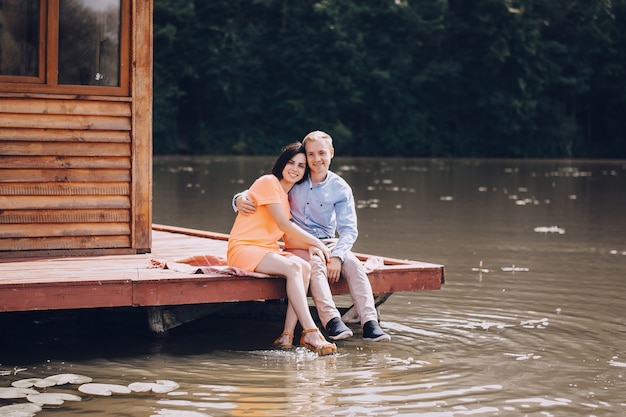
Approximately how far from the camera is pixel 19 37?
311 inches

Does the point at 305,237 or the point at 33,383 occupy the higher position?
the point at 305,237

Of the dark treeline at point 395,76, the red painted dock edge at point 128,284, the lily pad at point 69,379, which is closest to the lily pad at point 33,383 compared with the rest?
the lily pad at point 69,379

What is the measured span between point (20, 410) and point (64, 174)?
3071 mm

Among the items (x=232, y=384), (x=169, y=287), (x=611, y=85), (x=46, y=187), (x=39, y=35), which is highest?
(x=611, y=85)

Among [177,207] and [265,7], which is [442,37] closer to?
[265,7]

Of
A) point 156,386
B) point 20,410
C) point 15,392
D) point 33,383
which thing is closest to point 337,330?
point 156,386

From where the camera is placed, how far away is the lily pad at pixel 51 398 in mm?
5402

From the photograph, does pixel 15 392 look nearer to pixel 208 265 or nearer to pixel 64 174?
pixel 208 265

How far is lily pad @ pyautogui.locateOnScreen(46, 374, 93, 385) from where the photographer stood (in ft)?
19.2

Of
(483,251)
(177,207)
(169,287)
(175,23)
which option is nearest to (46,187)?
(169,287)

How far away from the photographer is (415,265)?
25.1 ft

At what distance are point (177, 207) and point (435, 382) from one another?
11765 millimetres

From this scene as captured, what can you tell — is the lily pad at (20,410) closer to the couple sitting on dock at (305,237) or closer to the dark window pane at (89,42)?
the couple sitting on dock at (305,237)

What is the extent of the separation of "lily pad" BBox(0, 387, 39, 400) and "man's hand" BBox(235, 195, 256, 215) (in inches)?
80.2
